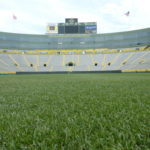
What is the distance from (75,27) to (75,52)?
6865 millimetres

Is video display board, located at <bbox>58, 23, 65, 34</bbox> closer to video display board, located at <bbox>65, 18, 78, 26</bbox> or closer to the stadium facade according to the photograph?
the stadium facade

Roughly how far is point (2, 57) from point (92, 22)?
2373cm

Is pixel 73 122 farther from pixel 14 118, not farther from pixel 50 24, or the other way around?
pixel 50 24

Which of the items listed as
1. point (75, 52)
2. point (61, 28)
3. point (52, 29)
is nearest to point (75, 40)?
point (75, 52)

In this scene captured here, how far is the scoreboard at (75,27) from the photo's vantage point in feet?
117

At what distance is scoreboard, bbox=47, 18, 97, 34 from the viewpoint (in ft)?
117

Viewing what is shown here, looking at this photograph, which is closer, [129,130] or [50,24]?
[129,130]

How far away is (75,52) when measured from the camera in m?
35.6

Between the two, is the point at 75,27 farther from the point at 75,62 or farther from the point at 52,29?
the point at 75,62

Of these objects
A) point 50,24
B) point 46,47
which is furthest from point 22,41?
point 50,24

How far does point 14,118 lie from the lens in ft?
4.43

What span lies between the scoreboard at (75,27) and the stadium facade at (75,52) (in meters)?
1.07

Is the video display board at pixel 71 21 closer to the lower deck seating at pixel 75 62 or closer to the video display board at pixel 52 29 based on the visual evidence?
the video display board at pixel 52 29

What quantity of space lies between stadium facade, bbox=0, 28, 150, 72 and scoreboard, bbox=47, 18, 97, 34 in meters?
1.07
